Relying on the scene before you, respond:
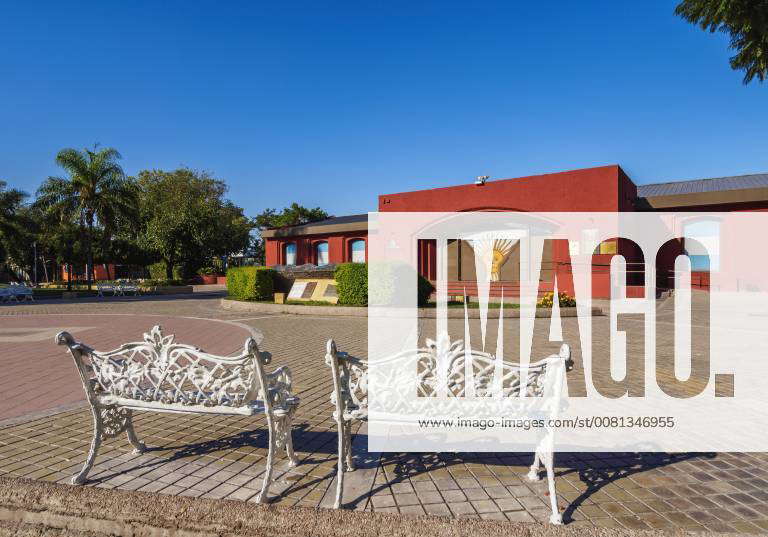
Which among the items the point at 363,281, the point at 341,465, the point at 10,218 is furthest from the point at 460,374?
the point at 10,218

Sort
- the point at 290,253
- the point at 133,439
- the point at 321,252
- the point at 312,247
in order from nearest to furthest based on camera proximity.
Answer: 1. the point at 133,439
2. the point at 321,252
3. the point at 312,247
4. the point at 290,253

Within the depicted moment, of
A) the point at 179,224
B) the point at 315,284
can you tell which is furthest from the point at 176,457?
the point at 179,224

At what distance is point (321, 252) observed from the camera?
27.8m

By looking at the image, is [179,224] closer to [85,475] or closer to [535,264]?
[535,264]

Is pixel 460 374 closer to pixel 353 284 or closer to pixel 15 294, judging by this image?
pixel 353 284

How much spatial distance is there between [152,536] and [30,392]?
4118mm

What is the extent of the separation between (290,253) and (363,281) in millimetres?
16177

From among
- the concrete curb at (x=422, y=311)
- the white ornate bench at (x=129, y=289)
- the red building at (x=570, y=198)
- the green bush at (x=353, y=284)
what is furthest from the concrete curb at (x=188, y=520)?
the white ornate bench at (x=129, y=289)

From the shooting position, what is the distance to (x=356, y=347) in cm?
814

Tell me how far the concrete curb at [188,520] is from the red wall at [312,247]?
74.3ft

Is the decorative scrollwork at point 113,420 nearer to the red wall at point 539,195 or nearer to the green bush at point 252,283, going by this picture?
the green bush at point 252,283

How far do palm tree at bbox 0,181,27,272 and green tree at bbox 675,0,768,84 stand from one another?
37645 millimetres

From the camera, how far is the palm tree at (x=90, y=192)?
26078 millimetres

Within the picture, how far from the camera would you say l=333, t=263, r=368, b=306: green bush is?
14094mm
